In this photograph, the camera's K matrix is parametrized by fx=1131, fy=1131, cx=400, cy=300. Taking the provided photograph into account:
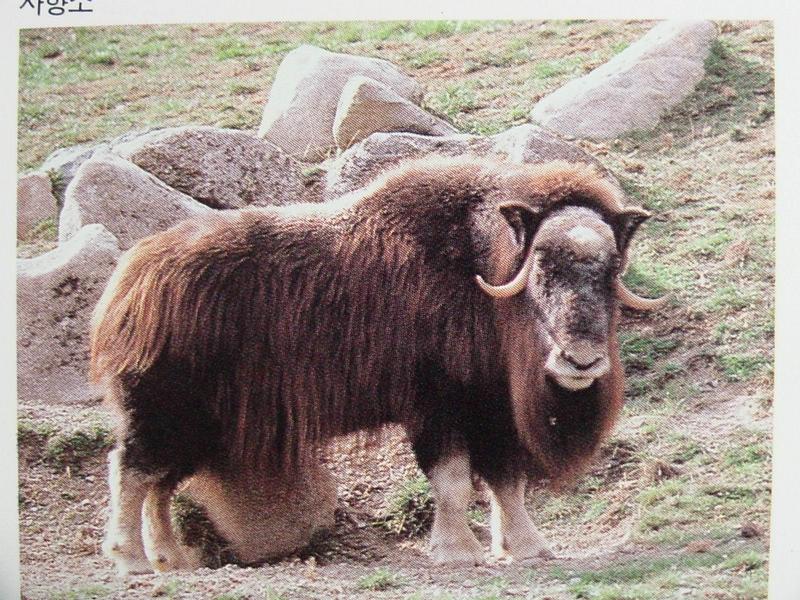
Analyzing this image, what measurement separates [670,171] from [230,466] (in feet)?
6.76

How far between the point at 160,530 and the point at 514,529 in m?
1.28

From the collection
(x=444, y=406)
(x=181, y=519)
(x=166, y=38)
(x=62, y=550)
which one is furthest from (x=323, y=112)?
(x=62, y=550)

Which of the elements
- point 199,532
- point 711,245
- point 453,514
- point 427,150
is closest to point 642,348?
point 711,245

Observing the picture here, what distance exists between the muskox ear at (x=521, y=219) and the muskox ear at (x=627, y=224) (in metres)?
0.31

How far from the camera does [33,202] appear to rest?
445 centimetres

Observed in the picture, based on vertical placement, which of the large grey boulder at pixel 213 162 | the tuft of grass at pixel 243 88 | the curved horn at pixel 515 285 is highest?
the tuft of grass at pixel 243 88

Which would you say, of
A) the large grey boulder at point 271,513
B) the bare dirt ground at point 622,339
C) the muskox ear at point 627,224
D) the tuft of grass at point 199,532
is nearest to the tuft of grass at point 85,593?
the bare dirt ground at point 622,339

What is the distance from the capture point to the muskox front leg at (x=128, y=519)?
→ 4.04 metres

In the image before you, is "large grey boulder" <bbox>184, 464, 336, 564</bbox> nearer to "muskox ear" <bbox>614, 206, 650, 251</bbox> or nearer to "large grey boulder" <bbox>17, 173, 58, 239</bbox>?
"large grey boulder" <bbox>17, 173, 58, 239</bbox>

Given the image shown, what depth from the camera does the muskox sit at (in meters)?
4.04

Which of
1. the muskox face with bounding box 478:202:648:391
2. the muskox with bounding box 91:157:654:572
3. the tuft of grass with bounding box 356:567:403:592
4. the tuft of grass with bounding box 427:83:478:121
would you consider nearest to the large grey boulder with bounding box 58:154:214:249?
the muskox with bounding box 91:157:654:572

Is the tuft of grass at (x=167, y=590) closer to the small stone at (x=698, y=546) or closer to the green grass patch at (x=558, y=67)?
the small stone at (x=698, y=546)

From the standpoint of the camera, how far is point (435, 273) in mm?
4059

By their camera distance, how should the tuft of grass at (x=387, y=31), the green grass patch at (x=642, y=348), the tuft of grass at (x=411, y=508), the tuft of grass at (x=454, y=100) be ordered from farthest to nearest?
the tuft of grass at (x=454, y=100), the tuft of grass at (x=387, y=31), the green grass patch at (x=642, y=348), the tuft of grass at (x=411, y=508)
